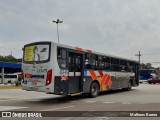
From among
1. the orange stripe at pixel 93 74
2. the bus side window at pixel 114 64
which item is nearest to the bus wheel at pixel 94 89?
the orange stripe at pixel 93 74

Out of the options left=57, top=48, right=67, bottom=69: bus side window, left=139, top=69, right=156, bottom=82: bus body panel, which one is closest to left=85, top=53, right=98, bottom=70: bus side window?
left=57, top=48, right=67, bottom=69: bus side window

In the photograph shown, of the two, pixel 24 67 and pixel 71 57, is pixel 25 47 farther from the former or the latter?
pixel 71 57

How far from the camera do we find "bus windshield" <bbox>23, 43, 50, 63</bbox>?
16.5 meters

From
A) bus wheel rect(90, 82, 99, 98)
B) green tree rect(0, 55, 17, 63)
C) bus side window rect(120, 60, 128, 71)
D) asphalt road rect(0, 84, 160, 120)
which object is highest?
green tree rect(0, 55, 17, 63)

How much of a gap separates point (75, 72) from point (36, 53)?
2.64 metres

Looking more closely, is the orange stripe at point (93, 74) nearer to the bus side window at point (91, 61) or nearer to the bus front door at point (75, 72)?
the bus side window at point (91, 61)

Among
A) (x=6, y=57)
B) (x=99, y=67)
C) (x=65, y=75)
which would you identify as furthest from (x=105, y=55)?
(x=6, y=57)

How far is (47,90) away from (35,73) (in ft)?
4.55

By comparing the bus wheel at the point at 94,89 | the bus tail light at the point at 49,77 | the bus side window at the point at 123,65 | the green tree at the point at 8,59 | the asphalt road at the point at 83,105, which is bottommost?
the asphalt road at the point at 83,105

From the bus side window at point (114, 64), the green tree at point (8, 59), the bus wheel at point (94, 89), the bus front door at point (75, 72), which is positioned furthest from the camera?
the green tree at point (8, 59)

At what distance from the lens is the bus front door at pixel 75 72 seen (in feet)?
57.4

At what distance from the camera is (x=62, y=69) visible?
16641mm

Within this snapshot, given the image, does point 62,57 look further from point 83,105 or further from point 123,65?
point 123,65

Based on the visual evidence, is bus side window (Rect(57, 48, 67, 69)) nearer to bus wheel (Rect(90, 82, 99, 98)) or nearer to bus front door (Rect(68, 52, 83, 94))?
bus front door (Rect(68, 52, 83, 94))
